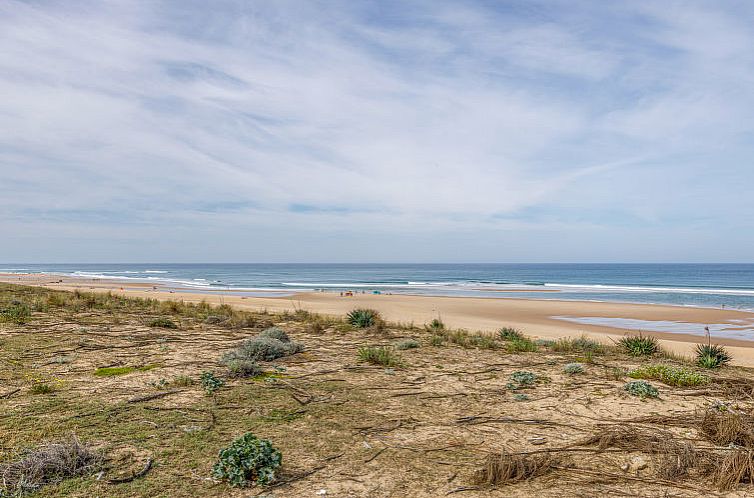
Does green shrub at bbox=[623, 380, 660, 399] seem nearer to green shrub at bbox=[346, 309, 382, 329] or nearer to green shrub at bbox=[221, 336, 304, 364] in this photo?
green shrub at bbox=[221, 336, 304, 364]

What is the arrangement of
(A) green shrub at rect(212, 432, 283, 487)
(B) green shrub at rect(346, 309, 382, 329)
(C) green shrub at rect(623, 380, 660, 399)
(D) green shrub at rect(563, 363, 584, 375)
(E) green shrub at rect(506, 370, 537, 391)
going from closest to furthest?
(A) green shrub at rect(212, 432, 283, 487) < (C) green shrub at rect(623, 380, 660, 399) < (E) green shrub at rect(506, 370, 537, 391) < (D) green shrub at rect(563, 363, 584, 375) < (B) green shrub at rect(346, 309, 382, 329)

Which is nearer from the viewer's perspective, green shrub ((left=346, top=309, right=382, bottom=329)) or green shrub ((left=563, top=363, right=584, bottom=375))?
green shrub ((left=563, top=363, right=584, bottom=375))

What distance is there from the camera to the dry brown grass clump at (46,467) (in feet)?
12.7

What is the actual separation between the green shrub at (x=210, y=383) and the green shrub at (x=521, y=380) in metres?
4.70

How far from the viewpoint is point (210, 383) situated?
23.3 ft

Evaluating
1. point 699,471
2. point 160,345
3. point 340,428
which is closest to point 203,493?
point 340,428

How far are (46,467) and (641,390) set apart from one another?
785cm

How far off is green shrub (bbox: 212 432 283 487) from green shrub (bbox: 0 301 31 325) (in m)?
10.9

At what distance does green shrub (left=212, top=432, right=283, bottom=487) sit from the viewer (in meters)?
4.22

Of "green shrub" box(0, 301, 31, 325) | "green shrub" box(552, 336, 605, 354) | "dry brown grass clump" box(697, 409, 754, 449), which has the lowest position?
"green shrub" box(552, 336, 605, 354)

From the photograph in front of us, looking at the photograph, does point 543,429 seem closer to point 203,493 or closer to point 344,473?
point 344,473

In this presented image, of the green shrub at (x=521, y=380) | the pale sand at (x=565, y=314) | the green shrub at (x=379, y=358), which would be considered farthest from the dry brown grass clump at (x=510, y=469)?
the pale sand at (x=565, y=314)

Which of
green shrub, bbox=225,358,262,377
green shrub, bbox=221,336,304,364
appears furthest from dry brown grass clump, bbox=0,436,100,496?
green shrub, bbox=221,336,304,364

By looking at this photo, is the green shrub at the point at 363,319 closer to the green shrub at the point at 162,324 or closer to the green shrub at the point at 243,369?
the green shrub at the point at 162,324
